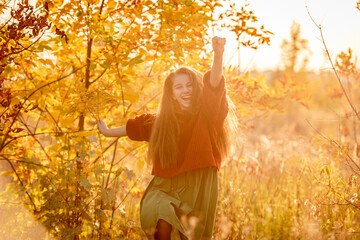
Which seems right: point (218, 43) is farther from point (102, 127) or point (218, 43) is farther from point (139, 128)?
point (102, 127)

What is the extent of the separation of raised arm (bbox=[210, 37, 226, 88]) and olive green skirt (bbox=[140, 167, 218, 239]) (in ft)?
1.92

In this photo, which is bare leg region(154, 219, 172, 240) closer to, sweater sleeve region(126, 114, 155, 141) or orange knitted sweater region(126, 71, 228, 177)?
orange knitted sweater region(126, 71, 228, 177)

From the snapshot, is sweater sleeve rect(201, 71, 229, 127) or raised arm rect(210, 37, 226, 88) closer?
raised arm rect(210, 37, 226, 88)

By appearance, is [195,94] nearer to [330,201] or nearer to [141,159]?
[141,159]

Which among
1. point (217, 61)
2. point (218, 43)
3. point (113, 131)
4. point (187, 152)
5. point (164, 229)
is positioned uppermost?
point (218, 43)

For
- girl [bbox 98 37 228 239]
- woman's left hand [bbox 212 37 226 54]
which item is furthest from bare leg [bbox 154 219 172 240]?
woman's left hand [bbox 212 37 226 54]

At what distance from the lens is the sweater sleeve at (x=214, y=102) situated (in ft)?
8.29

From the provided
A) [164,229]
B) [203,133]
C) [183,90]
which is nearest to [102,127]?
[183,90]

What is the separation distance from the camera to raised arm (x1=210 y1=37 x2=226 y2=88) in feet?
7.80

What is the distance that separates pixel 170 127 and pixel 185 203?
0.52 m

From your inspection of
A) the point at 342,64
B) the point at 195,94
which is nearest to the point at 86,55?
the point at 195,94

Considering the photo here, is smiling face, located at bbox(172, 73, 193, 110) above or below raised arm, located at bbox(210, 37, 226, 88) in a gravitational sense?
below

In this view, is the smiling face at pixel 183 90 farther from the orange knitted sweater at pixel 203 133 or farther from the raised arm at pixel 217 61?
the raised arm at pixel 217 61

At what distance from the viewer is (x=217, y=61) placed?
2438 mm
